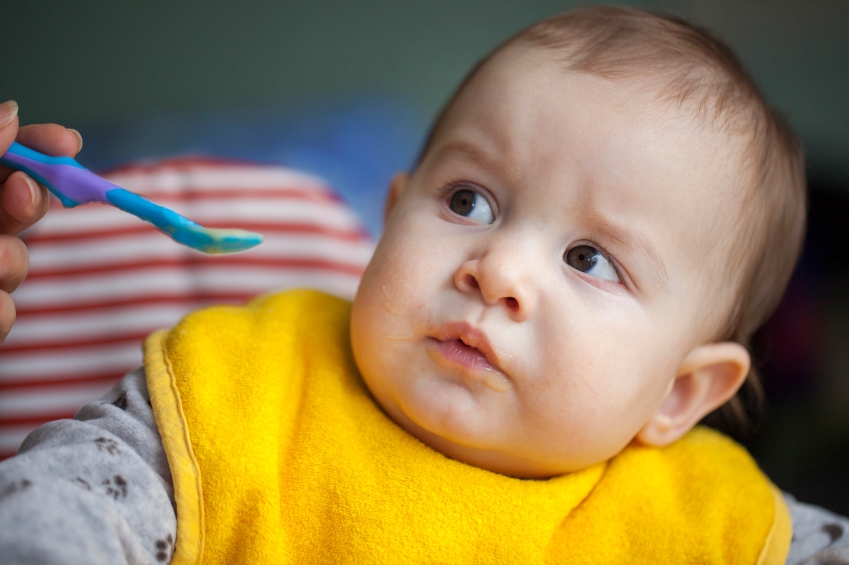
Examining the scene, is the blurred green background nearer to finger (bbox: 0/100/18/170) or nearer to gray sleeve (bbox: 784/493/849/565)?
gray sleeve (bbox: 784/493/849/565)

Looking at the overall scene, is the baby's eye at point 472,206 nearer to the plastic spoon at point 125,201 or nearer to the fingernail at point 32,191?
the plastic spoon at point 125,201

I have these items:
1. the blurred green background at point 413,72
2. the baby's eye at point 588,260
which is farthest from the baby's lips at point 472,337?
the blurred green background at point 413,72

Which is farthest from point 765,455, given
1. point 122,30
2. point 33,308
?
point 122,30

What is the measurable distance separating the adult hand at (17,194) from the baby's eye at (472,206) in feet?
1.33

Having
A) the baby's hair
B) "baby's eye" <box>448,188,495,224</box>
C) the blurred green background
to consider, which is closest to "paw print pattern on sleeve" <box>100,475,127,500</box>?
"baby's eye" <box>448,188,495,224</box>

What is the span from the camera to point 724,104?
0.85 m

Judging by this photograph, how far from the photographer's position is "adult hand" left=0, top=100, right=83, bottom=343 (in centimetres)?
71

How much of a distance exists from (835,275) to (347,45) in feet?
4.84

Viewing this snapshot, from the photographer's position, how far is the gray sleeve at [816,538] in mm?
828


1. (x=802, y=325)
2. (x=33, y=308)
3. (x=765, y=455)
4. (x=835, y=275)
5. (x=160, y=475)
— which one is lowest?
(x=765, y=455)

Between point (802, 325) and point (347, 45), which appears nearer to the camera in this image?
point (802, 325)

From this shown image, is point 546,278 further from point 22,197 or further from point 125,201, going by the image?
point 22,197

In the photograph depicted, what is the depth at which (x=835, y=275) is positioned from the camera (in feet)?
5.90

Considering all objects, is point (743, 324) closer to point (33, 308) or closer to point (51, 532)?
point (51, 532)
